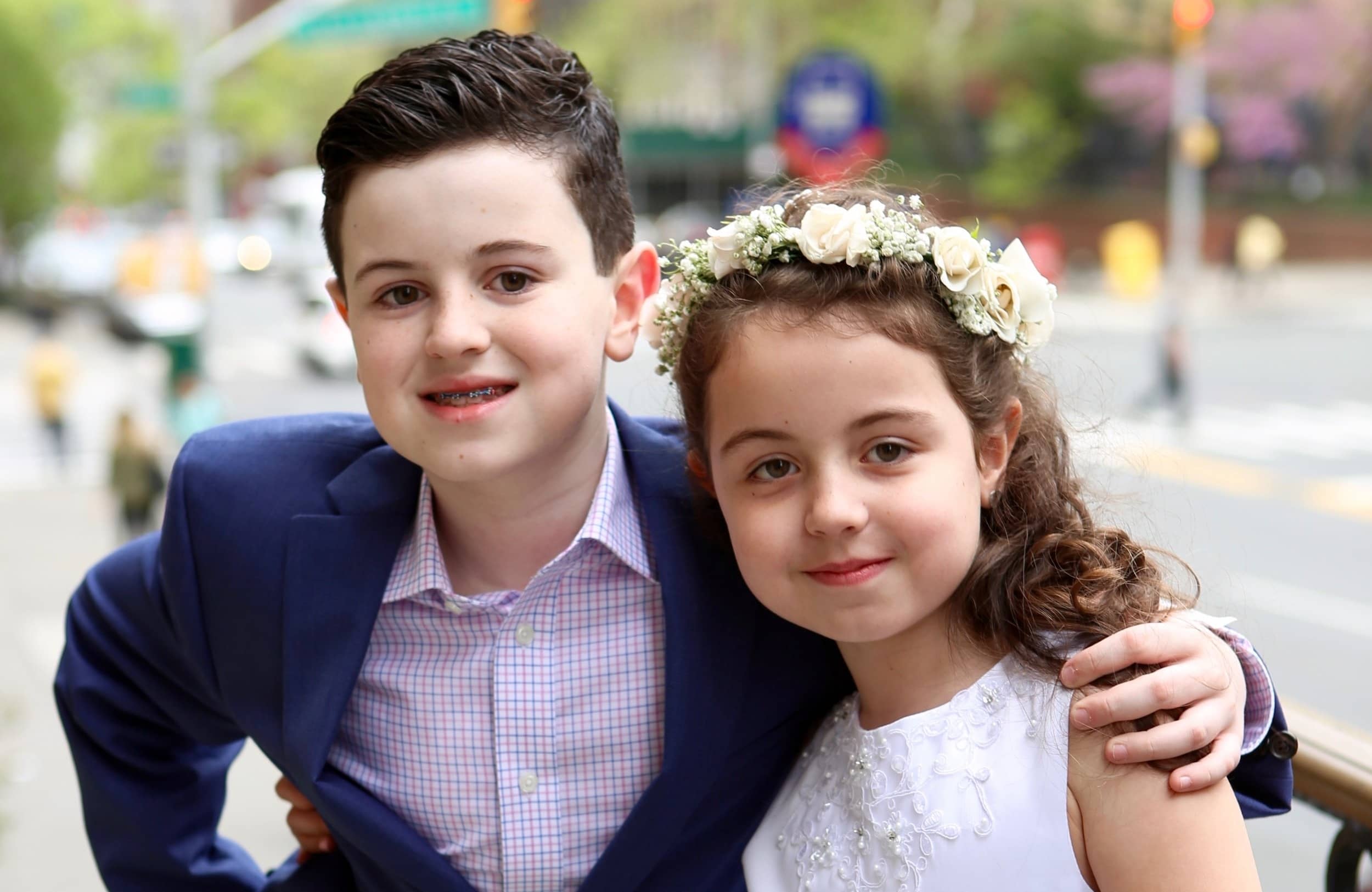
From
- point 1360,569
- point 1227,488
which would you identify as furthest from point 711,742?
point 1227,488

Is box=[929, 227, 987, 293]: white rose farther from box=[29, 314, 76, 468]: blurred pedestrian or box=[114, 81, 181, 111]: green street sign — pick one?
box=[29, 314, 76, 468]: blurred pedestrian

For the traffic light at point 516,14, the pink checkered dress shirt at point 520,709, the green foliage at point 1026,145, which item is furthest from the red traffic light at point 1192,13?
the green foliage at point 1026,145

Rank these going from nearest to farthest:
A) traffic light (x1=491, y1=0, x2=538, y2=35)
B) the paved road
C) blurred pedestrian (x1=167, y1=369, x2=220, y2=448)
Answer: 1. the paved road
2. traffic light (x1=491, y1=0, x2=538, y2=35)
3. blurred pedestrian (x1=167, y1=369, x2=220, y2=448)

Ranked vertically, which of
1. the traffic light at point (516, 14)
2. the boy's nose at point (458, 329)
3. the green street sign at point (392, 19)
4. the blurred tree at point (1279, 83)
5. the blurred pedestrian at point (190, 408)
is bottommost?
the blurred pedestrian at point (190, 408)

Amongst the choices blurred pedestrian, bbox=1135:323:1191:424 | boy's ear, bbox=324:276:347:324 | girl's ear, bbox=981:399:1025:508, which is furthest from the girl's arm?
blurred pedestrian, bbox=1135:323:1191:424

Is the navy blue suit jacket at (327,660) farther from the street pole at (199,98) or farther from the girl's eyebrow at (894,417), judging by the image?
the street pole at (199,98)

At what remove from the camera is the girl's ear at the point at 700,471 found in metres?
1.91

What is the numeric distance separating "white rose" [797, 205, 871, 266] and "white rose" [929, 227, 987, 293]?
0.09 metres

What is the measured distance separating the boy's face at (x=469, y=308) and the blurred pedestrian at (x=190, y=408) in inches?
324

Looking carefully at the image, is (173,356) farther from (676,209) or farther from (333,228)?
(676,209)

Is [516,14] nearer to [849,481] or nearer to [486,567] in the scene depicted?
[486,567]

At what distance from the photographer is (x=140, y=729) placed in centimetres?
215

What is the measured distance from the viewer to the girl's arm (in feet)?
4.99

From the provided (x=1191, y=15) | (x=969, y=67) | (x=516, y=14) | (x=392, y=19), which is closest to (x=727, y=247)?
(x=516, y=14)
